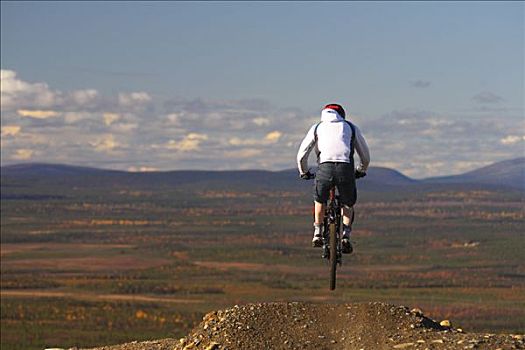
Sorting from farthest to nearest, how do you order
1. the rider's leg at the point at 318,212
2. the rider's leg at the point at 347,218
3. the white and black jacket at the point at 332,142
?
the rider's leg at the point at 347,218
the rider's leg at the point at 318,212
the white and black jacket at the point at 332,142

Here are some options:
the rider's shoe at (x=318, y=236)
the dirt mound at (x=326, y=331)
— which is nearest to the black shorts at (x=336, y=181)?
the rider's shoe at (x=318, y=236)

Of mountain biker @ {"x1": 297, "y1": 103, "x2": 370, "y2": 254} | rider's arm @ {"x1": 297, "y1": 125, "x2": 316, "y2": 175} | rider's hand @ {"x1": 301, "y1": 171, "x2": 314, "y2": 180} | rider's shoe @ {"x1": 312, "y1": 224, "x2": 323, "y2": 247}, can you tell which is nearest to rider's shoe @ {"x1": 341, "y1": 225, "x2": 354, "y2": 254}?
mountain biker @ {"x1": 297, "y1": 103, "x2": 370, "y2": 254}

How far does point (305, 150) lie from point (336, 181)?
2.70 ft

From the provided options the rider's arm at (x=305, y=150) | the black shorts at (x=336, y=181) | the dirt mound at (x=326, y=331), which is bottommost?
the dirt mound at (x=326, y=331)

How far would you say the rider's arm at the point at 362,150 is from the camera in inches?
874

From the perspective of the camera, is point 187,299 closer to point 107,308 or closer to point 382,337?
point 107,308

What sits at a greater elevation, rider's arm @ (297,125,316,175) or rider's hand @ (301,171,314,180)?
rider's arm @ (297,125,316,175)

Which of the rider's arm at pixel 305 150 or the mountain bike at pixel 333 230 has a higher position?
the rider's arm at pixel 305 150

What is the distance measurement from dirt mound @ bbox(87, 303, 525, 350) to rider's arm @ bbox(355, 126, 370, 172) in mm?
3194

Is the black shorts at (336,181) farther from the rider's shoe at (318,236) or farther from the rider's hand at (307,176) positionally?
the rider's shoe at (318,236)

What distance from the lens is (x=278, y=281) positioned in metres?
156

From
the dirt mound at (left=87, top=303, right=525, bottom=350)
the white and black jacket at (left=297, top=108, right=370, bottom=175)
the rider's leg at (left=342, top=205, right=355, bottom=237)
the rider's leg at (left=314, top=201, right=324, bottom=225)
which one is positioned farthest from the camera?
the rider's leg at (left=342, top=205, right=355, bottom=237)

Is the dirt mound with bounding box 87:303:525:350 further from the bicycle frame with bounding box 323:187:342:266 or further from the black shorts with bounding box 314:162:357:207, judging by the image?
the black shorts with bounding box 314:162:357:207

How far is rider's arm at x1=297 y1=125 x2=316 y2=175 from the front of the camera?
22.2m
